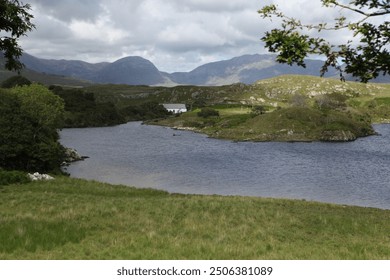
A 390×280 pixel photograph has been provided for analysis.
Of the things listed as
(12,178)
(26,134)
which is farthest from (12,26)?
(26,134)

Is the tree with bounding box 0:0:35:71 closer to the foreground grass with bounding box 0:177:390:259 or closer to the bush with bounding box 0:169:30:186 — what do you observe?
the foreground grass with bounding box 0:177:390:259

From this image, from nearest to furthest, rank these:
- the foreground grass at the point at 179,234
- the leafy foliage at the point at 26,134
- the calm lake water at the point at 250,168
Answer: the foreground grass at the point at 179,234
the leafy foliage at the point at 26,134
the calm lake water at the point at 250,168

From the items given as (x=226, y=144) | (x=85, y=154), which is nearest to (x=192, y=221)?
(x=85, y=154)

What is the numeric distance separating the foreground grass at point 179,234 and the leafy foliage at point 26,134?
3732 cm

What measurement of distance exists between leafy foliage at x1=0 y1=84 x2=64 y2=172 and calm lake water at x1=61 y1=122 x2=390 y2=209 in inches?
406

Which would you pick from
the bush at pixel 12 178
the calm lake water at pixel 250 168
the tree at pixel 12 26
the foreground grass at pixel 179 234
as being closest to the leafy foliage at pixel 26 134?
the calm lake water at pixel 250 168

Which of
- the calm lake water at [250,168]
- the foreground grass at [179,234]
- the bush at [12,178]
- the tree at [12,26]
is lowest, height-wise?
the calm lake water at [250,168]

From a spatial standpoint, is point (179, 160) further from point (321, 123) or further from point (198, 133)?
point (321, 123)

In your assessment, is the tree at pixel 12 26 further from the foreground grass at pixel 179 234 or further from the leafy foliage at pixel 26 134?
the leafy foliage at pixel 26 134

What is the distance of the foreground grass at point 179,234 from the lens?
41.1ft

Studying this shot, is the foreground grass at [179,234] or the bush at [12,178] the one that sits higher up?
the foreground grass at [179,234]

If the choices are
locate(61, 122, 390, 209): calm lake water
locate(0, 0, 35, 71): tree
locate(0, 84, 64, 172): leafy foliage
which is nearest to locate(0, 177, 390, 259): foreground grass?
locate(0, 0, 35, 71): tree

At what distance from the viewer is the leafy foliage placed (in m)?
64.2

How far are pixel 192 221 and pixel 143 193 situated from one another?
81.5 ft
